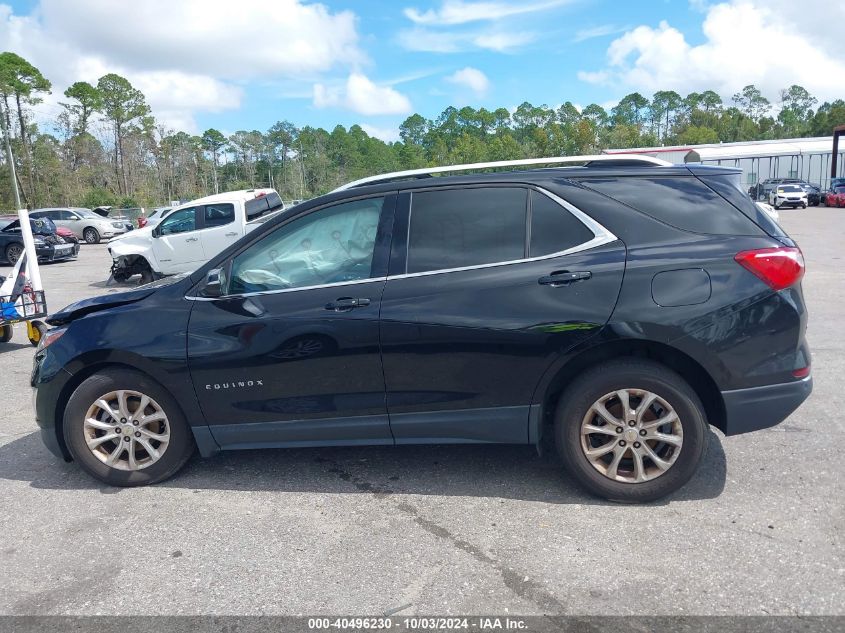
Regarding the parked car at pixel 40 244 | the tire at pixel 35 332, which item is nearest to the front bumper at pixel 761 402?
the tire at pixel 35 332

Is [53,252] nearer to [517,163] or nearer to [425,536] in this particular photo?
[517,163]

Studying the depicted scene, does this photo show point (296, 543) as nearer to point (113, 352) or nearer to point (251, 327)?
point (251, 327)

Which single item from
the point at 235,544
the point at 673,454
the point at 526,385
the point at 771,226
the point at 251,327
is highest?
the point at 771,226

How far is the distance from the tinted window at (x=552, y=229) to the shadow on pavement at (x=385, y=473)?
4.49ft

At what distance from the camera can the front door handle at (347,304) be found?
3.83 m

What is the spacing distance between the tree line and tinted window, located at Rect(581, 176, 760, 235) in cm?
5293

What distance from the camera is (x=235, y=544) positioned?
350 centimetres

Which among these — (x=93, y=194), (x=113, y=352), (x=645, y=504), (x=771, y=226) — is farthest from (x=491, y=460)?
(x=93, y=194)

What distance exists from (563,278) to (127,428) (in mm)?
2736

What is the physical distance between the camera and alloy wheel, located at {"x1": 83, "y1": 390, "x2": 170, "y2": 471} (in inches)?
163

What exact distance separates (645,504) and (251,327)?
2407 millimetres

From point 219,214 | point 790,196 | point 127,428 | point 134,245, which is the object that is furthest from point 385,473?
point 790,196

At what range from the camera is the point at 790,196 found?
3731cm

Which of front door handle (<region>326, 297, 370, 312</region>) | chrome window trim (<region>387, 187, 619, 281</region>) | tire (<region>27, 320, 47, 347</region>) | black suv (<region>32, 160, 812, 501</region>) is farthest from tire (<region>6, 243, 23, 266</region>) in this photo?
chrome window trim (<region>387, 187, 619, 281</region>)
